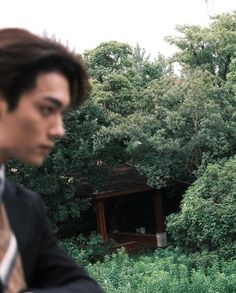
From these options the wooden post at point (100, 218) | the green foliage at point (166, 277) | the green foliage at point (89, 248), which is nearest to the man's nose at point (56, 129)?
the green foliage at point (166, 277)

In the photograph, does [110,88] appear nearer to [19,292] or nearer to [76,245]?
[76,245]

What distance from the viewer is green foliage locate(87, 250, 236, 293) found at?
6.93 m

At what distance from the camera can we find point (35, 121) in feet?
2.49

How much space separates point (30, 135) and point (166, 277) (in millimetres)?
6766

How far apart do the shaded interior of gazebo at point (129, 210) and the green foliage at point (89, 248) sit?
0.81 metres

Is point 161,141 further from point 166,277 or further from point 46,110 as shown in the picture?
point 46,110

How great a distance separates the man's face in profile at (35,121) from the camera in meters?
0.75

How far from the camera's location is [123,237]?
14.1 metres

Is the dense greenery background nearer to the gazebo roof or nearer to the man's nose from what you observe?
the gazebo roof

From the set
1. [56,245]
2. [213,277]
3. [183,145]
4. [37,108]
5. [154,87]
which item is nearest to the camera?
[37,108]

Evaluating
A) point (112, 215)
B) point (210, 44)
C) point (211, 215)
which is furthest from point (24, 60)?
point (112, 215)

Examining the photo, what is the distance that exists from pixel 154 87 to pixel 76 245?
4299 millimetres

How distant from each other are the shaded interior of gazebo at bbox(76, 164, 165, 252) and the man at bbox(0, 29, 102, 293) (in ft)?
39.6

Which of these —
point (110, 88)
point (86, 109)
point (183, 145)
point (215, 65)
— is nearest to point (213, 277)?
point (183, 145)
